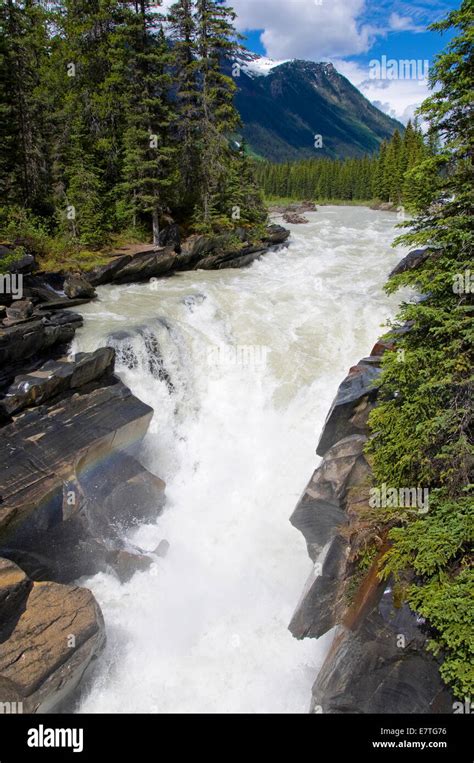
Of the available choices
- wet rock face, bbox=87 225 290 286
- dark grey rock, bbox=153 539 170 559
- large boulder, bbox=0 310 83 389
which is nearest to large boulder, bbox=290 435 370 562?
dark grey rock, bbox=153 539 170 559

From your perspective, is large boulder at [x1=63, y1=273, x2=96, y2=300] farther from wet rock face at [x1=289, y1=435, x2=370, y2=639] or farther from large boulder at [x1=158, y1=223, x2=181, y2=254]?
wet rock face at [x1=289, y1=435, x2=370, y2=639]

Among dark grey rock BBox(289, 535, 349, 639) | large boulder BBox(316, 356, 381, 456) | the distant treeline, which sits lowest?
dark grey rock BBox(289, 535, 349, 639)

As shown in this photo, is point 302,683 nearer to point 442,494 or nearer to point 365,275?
point 442,494

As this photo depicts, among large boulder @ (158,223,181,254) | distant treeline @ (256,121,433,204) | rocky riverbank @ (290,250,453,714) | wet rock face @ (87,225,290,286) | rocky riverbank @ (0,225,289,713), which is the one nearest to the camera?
rocky riverbank @ (290,250,453,714)

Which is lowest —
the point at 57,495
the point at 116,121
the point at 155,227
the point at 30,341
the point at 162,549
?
the point at 162,549

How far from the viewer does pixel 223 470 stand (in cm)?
1504

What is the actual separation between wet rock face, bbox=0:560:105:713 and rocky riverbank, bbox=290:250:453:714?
4.58 m

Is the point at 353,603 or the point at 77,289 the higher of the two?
the point at 77,289

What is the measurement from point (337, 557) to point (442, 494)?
289cm

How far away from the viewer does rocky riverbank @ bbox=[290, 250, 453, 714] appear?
689cm

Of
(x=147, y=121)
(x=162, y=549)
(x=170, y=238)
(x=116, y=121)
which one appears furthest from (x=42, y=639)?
(x=116, y=121)

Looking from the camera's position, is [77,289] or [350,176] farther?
[350,176]

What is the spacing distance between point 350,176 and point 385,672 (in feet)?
399

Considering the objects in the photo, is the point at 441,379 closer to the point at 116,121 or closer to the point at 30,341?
the point at 30,341
